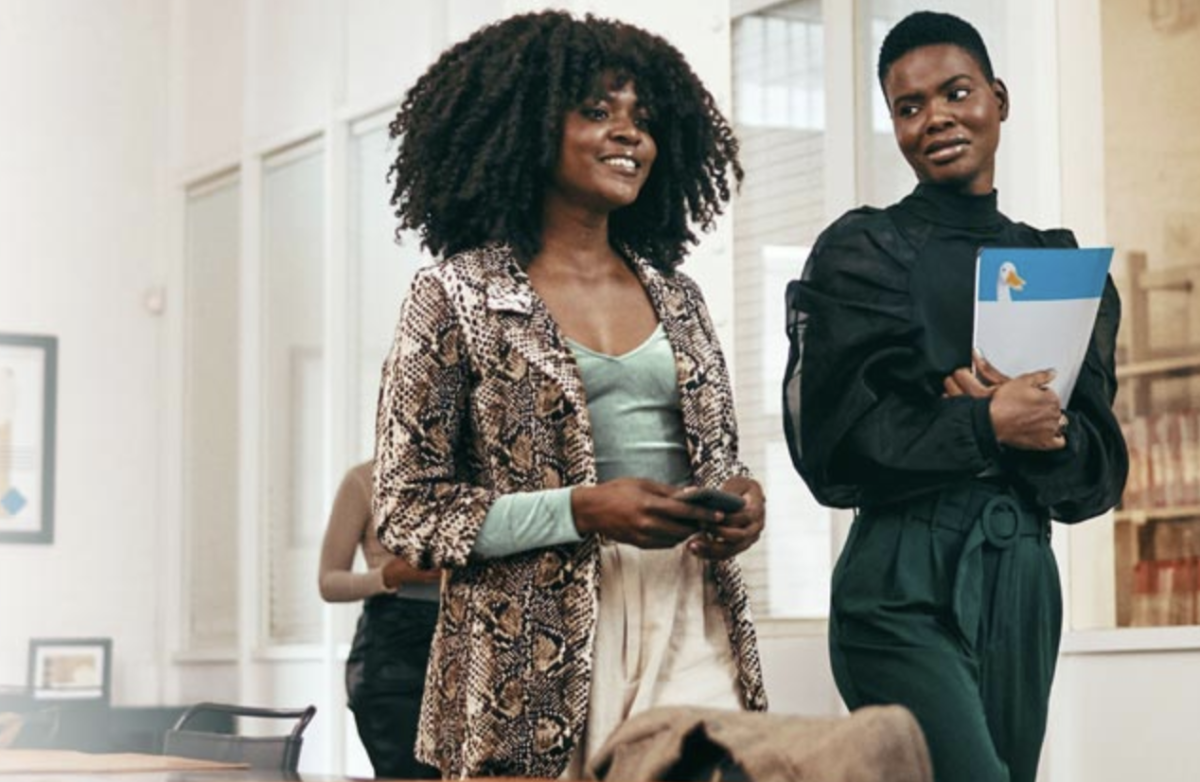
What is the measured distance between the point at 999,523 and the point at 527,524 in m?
0.77

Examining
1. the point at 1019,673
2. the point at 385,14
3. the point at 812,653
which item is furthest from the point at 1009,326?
the point at 385,14

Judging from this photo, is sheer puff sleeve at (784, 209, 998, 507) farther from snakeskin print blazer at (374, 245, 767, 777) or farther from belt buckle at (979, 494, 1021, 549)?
snakeskin print blazer at (374, 245, 767, 777)

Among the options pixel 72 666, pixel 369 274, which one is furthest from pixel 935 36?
pixel 72 666

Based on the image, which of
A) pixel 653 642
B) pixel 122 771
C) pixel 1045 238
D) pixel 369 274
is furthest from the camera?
pixel 369 274

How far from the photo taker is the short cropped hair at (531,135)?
3.35 metres

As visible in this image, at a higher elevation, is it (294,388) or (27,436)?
(294,388)

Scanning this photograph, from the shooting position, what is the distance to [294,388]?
1045 cm

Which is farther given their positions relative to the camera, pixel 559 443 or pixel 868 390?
pixel 868 390

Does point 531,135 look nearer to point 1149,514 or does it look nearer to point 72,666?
point 1149,514

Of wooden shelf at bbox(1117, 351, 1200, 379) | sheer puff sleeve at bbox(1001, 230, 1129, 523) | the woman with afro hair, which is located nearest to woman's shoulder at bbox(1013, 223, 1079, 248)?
sheer puff sleeve at bbox(1001, 230, 1129, 523)

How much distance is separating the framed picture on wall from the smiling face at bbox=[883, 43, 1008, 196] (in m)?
8.08

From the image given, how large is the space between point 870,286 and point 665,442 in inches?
20.9

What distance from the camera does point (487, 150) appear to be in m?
3.36

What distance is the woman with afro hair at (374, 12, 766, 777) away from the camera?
309 centimetres
